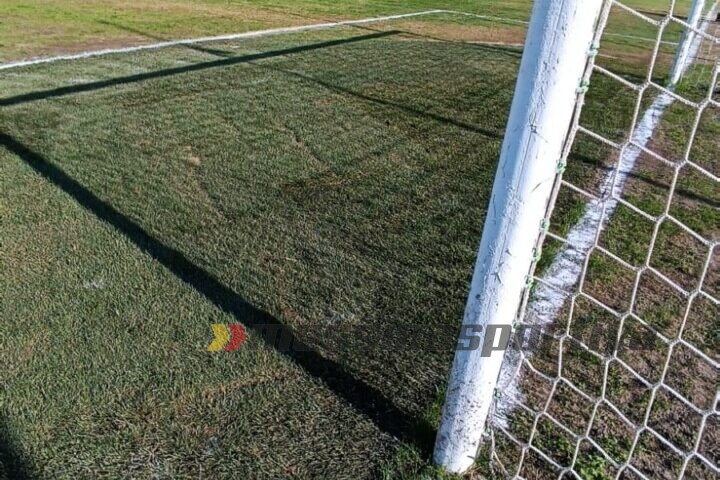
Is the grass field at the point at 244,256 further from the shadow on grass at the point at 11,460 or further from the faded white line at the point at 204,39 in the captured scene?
the faded white line at the point at 204,39

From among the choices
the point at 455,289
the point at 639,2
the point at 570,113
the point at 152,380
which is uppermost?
the point at 639,2

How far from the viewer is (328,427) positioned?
7.09ft

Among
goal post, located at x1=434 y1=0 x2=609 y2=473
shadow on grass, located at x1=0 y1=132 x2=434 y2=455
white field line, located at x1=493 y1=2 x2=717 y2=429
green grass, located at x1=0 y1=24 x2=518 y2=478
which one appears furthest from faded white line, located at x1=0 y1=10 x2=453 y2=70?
goal post, located at x1=434 y1=0 x2=609 y2=473

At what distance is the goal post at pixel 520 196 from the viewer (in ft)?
4.54

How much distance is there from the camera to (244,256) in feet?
10.8

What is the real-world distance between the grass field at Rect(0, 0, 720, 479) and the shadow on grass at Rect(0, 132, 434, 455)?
1 centimetres

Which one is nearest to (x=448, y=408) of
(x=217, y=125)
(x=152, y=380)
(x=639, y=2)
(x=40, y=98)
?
(x=152, y=380)

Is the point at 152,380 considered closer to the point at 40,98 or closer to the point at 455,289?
the point at 455,289

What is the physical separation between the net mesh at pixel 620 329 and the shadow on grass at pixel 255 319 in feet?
1.11

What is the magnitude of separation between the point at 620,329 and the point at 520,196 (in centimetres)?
69

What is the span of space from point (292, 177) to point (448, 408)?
9.12ft

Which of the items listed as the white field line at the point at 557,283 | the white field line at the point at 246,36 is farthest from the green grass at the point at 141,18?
the white field line at the point at 557,283

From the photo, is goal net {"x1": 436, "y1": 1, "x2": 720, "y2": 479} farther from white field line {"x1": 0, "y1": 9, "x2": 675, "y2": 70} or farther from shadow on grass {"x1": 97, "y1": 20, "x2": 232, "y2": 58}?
white field line {"x1": 0, "y1": 9, "x2": 675, "y2": 70}

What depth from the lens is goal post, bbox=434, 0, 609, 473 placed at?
138cm
